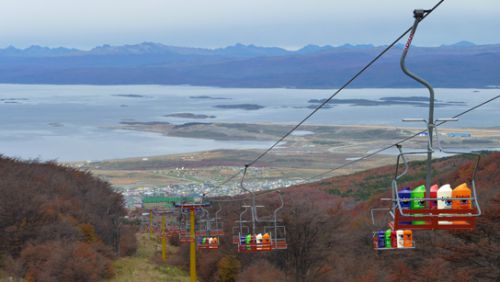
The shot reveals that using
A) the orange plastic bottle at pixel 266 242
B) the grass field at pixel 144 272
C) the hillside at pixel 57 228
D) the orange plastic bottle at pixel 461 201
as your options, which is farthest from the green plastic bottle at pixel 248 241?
the grass field at pixel 144 272

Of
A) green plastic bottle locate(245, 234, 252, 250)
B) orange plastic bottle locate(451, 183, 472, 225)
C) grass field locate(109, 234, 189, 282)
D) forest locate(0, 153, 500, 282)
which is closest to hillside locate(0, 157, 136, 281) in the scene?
forest locate(0, 153, 500, 282)

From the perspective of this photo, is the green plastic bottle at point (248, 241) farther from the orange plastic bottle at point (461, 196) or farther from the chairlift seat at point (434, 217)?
the orange plastic bottle at point (461, 196)

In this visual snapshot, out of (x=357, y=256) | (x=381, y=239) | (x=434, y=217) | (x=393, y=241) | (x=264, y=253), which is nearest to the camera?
(x=434, y=217)

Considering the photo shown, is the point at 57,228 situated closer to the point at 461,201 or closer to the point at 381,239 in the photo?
the point at 381,239

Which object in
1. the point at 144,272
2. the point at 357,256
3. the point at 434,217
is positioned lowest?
the point at 144,272

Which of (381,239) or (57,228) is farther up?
(381,239)

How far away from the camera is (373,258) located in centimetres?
2816

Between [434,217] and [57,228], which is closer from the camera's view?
[434,217]

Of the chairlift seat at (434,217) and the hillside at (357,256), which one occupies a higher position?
the chairlift seat at (434,217)

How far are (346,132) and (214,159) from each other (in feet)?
97.5

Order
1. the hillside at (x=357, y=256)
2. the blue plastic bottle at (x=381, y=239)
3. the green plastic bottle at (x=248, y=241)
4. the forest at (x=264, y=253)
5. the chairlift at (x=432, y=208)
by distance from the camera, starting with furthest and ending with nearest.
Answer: the forest at (x=264, y=253), the hillside at (x=357, y=256), the green plastic bottle at (x=248, y=241), the blue plastic bottle at (x=381, y=239), the chairlift at (x=432, y=208)

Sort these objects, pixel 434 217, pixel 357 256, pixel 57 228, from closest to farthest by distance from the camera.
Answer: pixel 434 217 → pixel 57 228 → pixel 357 256

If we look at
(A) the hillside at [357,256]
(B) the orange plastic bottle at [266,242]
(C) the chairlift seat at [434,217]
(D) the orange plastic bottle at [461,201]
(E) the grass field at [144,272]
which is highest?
(D) the orange plastic bottle at [461,201]

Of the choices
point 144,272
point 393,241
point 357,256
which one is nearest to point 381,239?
point 393,241
